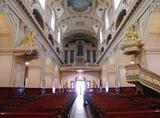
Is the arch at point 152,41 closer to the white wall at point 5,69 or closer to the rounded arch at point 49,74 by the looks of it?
the white wall at point 5,69

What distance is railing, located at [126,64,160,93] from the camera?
6.45m

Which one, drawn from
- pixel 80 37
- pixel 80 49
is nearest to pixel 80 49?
pixel 80 49

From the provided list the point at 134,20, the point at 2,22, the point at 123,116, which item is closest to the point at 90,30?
the point at 134,20

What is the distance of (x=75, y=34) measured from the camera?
24.6 m

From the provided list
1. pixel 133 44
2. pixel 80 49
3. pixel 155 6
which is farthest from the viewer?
pixel 80 49

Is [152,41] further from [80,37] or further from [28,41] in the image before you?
[80,37]

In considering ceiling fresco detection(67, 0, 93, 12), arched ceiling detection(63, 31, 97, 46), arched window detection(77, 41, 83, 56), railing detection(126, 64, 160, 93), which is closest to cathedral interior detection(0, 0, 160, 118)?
railing detection(126, 64, 160, 93)

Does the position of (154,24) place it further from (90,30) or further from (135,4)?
(90,30)

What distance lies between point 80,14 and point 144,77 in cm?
1463

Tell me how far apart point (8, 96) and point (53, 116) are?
19.6ft

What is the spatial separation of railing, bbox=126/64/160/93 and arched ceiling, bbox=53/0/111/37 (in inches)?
389

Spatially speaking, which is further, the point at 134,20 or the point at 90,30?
the point at 90,30

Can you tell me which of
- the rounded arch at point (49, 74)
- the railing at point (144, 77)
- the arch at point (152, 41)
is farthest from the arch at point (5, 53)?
the rounded arch at point (49, 74)

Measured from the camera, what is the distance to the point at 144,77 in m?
6.66
